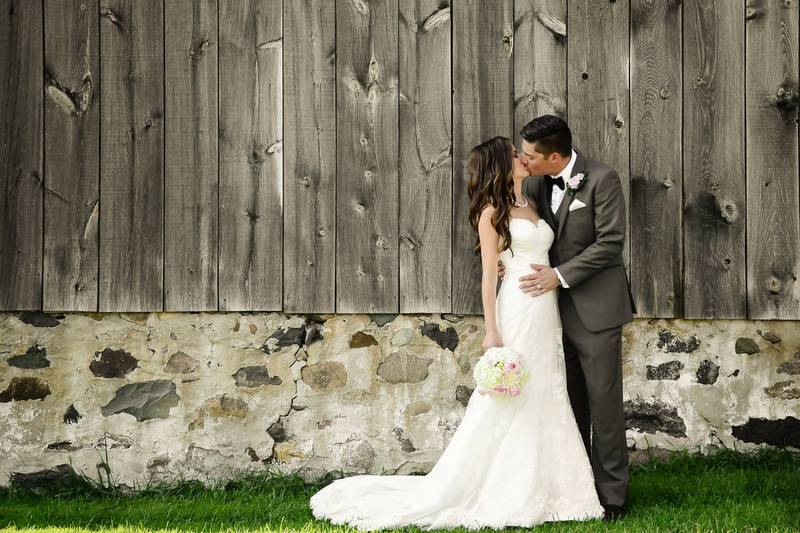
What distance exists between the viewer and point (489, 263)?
3.96 m

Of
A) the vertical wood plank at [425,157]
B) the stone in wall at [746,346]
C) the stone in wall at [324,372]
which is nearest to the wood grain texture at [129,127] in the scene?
the stone in wall at [324,372]

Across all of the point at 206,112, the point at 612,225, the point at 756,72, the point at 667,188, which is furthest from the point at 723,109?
the point at 206,112

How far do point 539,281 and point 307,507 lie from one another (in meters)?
1.69

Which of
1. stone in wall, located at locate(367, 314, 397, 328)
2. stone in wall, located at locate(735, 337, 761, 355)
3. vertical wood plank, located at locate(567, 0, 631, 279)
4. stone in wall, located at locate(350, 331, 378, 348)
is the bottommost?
stone in wall, located at locate(735, 337, 761, 355)

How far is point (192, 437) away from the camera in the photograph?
4570mm

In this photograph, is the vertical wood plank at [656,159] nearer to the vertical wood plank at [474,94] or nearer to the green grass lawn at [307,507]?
the vertical wood plank at [474,94]

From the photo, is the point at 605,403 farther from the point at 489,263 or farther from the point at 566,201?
the point at 566,201

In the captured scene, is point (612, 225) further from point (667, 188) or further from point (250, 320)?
point (250, 320)

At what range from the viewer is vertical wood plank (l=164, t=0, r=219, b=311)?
4.57m

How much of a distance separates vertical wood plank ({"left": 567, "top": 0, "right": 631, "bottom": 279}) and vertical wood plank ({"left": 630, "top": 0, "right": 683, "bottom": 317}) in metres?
0.06

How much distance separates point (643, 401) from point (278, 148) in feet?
8.68

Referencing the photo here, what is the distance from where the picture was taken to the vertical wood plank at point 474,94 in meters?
4.58

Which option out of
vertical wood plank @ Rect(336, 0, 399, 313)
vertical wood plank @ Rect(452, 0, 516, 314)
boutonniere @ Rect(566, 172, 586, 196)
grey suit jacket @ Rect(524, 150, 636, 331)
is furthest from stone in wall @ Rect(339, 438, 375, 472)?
boutonniere @ Rect(566, 172, 586, 196)

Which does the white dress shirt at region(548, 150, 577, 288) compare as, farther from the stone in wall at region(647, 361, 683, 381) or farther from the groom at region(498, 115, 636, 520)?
the stone in wall at region(647, 361, 683, 381)
